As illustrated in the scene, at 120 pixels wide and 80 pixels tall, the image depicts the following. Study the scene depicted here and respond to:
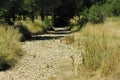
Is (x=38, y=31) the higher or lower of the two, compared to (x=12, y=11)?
lower

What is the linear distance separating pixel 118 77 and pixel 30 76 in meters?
3.46

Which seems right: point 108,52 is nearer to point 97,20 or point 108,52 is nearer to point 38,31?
point 97,20

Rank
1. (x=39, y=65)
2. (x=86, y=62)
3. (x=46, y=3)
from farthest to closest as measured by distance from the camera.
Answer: (x=46, y=3)
(x=39, y=65)
(x=86, y=62)

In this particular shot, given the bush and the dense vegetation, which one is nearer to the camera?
the dense vegetation

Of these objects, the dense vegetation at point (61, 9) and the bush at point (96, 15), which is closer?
the dense vegetation at point (61, 9)

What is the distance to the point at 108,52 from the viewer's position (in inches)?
419

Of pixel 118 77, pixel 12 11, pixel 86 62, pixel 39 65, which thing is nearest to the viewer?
pixel 118 77

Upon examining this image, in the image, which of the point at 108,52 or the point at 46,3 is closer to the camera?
the point at 108,52

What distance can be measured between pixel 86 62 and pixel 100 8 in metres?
29.8

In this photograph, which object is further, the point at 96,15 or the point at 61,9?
the point at 61,9

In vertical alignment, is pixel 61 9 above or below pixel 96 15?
below

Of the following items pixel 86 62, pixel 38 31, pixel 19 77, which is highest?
pixel 86 62

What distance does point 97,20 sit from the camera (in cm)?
3756

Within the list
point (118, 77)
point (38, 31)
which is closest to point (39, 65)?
point (118, 77)
